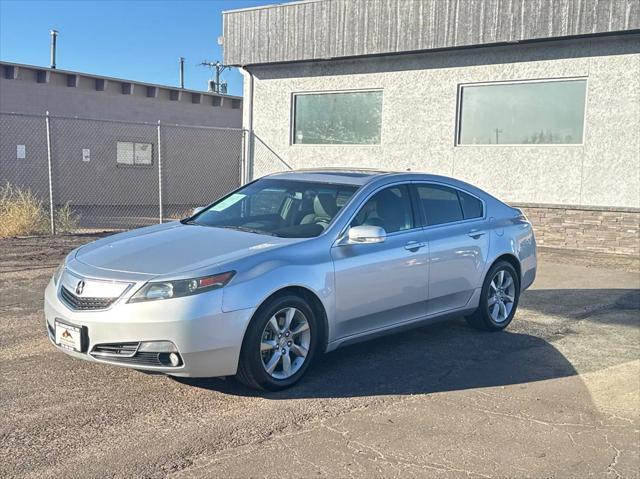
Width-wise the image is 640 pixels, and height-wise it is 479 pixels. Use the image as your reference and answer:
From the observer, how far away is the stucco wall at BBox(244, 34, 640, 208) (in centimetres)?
1273

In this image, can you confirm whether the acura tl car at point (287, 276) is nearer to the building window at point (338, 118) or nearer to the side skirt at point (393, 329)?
the side skirt at point (393, 329)

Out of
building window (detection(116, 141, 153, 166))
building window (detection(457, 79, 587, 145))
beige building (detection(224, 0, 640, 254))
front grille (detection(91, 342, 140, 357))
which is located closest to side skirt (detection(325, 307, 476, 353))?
front grille (detection(91, 342, 140, 357))

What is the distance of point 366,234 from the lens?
17.6ft

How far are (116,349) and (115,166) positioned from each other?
2026 cm

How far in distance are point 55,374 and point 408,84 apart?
11.3m

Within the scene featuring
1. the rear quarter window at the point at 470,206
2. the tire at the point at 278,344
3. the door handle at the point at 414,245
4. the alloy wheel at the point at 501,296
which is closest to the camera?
the tire at the point at 278,344

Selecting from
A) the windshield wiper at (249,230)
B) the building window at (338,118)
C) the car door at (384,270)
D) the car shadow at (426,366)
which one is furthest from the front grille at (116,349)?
the building window at (338,118)

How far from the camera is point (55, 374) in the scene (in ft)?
17.1

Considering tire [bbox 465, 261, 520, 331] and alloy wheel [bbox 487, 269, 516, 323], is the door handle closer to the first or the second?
tire [bbox 465, 261, 520, 331]

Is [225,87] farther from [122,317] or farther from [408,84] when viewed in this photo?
[122,317]

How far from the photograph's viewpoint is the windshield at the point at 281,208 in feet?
18.5

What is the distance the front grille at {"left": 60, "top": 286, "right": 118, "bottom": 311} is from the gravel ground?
2.00ft

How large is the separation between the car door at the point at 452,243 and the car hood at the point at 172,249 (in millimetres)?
1560

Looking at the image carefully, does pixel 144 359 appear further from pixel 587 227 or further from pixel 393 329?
Answer: pixel 587 227
